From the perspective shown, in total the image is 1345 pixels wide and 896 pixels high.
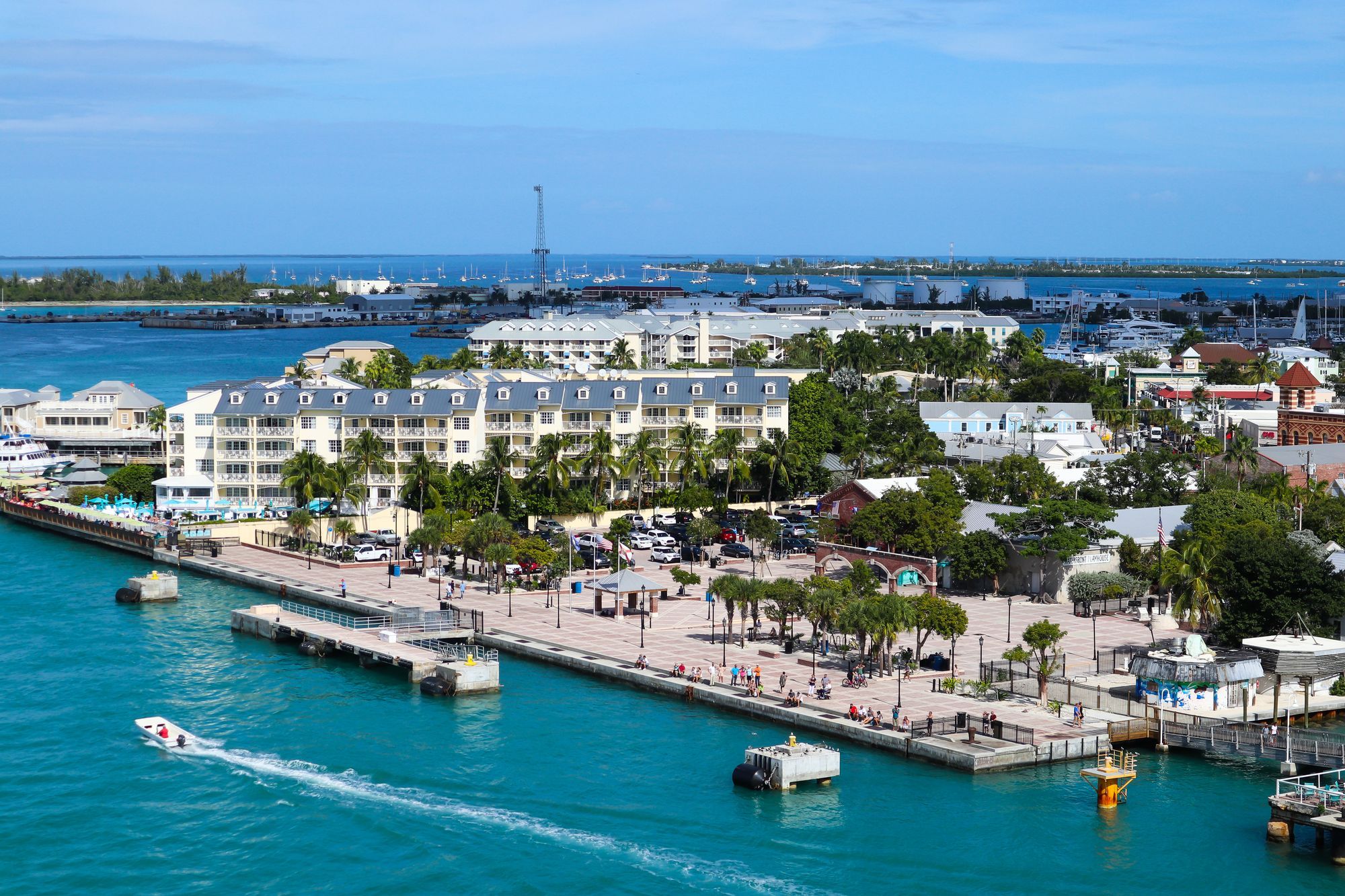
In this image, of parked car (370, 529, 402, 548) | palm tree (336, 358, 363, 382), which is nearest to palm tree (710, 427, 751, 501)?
parked car (370, 529, 402, 548)

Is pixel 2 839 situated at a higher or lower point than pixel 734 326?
lower

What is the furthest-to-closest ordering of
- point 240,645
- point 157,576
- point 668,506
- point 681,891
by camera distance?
point 668,506, point 157,576, point 240,645, point 681,891

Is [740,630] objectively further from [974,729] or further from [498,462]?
[498,462]

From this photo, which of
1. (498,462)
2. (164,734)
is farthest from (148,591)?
(164,734)

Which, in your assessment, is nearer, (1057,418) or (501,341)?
(1057,418)

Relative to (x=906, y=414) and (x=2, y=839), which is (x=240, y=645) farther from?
(x=906, y=414)

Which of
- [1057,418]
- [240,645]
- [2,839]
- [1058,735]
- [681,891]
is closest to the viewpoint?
[681,891]

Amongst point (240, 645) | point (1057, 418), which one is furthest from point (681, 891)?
point (1057, 418)
